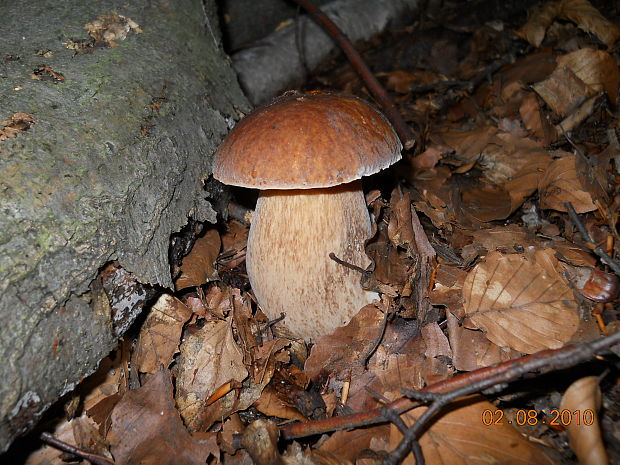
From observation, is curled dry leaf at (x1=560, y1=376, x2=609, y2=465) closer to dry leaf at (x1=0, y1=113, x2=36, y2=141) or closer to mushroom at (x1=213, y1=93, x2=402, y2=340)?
mushroom at (x1=213, y1=93, x2=402, y2=340)

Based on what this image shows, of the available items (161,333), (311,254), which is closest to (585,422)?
(311,254)

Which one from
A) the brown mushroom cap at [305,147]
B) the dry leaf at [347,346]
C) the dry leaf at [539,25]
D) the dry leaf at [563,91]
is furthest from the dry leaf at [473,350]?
the dry leaf at [539,25]

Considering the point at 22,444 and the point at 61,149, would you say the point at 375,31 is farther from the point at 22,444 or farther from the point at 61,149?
the point at 22,444

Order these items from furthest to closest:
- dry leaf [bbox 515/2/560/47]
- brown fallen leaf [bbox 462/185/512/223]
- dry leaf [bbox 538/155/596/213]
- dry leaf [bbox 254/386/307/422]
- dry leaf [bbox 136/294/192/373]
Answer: dry leaf [bbox 515/2/560/47] < brown fallen leaf [bbox 462/185/512/223] < dry leaf [bbox 538/155/596/213] < dry leaf [bbox 136/294/192/373] < dry leaf [bbox 254/386/307/422]

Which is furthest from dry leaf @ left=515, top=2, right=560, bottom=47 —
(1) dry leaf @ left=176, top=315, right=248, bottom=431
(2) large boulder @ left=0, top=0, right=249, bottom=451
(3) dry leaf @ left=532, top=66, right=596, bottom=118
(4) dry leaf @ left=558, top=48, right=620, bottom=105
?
(1) dry leaf @ left=176, top=315, right=248, bottom=431

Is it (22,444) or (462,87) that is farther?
(462,87)

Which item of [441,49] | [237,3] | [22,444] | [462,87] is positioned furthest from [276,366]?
[441,49]

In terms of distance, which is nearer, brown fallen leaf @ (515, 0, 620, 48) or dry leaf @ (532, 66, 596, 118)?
dry leaf @ (532, 66, 596, 118)
